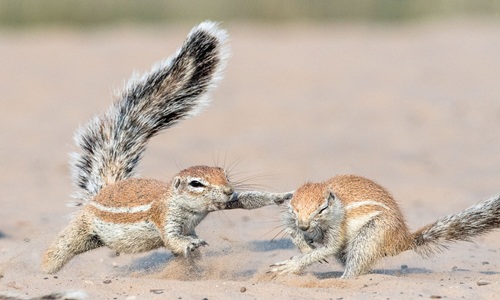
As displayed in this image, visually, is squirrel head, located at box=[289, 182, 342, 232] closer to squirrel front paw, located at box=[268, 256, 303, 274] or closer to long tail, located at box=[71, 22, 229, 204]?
squirrel front paw, located at box=[268, 256, 303, 274]

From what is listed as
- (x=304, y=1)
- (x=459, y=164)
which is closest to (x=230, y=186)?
(x=459, y=164)

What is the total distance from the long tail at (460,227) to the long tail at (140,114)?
1.86m

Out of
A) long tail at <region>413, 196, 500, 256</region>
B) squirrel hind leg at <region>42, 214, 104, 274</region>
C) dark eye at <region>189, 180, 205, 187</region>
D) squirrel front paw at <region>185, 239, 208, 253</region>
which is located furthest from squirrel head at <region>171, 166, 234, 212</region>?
long tail at <region>413, 196, 500, 256</region>

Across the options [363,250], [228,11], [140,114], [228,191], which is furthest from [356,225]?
[228,11]

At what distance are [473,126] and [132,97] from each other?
8458 mm

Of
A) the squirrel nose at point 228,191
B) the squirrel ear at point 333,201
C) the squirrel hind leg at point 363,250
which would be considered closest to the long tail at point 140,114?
the squirrel nose at point 228,191

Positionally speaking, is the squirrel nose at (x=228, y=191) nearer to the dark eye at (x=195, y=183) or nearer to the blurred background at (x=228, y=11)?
the dark eye at (x=195, y=183)

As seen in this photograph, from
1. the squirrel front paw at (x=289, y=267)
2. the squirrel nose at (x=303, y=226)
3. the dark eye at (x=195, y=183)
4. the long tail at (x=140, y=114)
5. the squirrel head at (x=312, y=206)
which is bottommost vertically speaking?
the squirrel front paw at (x=289, y=267)

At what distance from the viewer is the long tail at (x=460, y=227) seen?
6832 mm

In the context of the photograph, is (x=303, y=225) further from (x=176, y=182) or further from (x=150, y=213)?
(x=150, y=213)

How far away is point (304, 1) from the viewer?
29.8 meters

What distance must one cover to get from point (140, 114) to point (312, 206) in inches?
69.2

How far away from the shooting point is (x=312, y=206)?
6617 mm

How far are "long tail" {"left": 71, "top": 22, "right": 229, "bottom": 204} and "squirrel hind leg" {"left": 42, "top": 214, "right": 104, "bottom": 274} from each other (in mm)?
576
